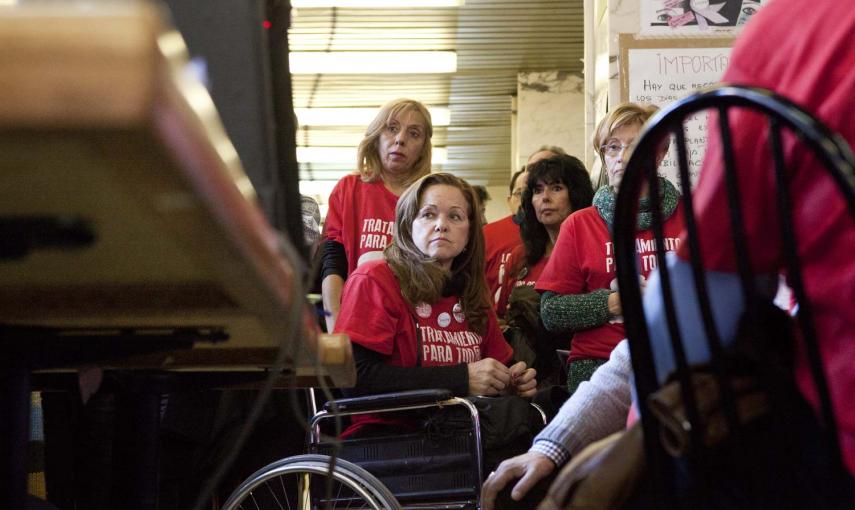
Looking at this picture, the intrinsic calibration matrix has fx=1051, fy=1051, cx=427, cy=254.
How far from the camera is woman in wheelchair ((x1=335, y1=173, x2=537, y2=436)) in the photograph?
2.94m

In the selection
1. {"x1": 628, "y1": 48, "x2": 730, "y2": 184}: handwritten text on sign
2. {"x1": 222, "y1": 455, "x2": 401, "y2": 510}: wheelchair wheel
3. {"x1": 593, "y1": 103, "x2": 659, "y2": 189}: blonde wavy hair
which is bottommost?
{"x1": 222, "y1": 455, "x2": 401, "y2": 510}: wheelchair wheel

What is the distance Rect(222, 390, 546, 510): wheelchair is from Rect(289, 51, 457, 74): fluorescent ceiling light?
7161mm

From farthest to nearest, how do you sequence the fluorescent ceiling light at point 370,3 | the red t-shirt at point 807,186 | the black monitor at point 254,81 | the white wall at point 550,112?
1. the white wall at point 550,112
2. the fluorescent ceiling light at point 370,3
3. the black monitor at point 254,81
4. the red t-shirt at point 807,186

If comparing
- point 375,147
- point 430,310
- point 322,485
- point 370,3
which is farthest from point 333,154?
point 322,485

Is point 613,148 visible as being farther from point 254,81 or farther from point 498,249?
point 254,81

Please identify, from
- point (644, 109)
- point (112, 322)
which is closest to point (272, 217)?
point (112, 322)

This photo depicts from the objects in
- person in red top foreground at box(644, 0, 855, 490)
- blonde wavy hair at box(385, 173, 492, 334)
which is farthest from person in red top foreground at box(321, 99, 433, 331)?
person in red top foreground at box(644, 0, 855, 490)

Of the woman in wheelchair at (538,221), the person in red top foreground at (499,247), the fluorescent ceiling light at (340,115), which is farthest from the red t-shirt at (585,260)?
the fluorescent ceiling light at (340,115)

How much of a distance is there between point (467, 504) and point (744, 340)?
6.39ft

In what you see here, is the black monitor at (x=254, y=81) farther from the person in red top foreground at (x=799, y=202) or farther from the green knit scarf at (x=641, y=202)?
the green knit scarf at (x=641, y=202)

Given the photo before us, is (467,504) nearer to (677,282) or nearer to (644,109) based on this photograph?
(644,109)

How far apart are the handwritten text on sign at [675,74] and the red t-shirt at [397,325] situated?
151cm

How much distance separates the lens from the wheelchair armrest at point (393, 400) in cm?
Answer: 269

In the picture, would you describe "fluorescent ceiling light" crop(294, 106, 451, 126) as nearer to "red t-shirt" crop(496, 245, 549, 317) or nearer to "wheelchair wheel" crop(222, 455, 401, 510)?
"red t-shirt" crop(496, 245, 549, 317)
